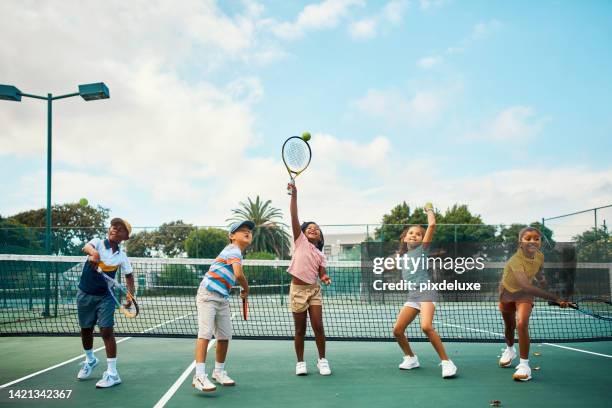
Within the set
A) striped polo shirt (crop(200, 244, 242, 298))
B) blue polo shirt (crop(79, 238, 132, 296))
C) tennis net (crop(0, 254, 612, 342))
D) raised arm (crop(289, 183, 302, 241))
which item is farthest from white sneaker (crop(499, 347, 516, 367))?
blue polo shirt (crop(79, 238, 132, 296))

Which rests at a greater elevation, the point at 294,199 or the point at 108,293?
the point at 294,199

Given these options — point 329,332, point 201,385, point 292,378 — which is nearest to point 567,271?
point 329,332

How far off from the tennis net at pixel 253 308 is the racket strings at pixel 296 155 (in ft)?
6.70

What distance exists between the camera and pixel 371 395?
4816 mm

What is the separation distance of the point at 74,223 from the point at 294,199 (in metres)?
47.5

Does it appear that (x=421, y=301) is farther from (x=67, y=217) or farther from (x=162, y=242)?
(x=67, y=217)

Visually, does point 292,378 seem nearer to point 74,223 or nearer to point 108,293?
point 108,293

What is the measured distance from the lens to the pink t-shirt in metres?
5.57

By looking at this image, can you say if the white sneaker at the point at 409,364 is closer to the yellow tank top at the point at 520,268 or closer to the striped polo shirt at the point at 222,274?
the yellow tank top at the point at 520,268

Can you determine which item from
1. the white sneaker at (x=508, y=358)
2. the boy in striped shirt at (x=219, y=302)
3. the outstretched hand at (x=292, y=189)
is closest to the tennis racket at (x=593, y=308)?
the white sneaker at (x=508, y=358)

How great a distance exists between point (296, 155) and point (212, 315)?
2.04m

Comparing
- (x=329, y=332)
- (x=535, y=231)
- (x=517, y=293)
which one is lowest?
(x=329, y=332)

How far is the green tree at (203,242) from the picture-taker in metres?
20.8

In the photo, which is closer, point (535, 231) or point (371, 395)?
point (371, 395)
